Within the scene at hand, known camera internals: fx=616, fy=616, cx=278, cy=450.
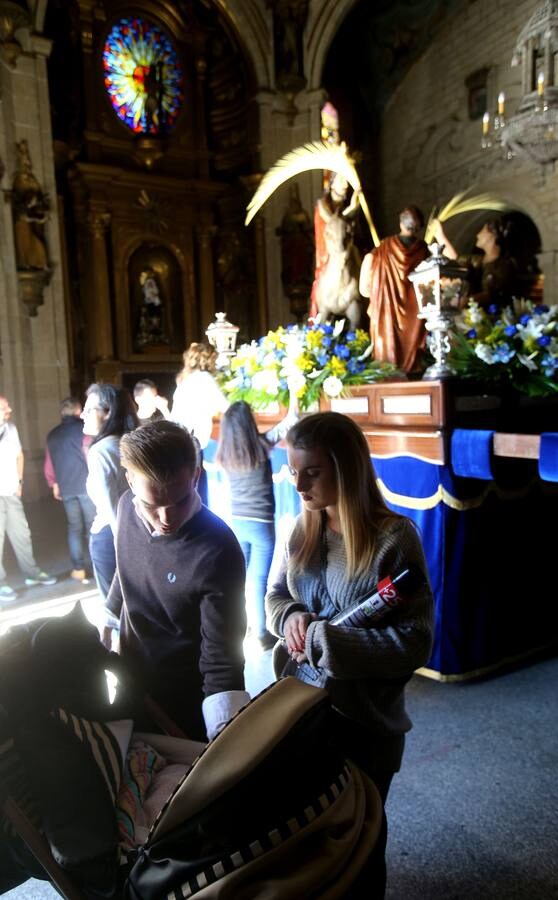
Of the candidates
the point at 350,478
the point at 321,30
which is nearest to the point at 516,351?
the point at 350,478

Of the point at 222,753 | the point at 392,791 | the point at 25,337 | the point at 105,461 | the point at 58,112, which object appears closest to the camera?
the point at 222,753

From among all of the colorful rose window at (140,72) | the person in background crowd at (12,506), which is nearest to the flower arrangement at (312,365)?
the person in background crowd at (12,506)

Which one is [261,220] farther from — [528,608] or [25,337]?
[528,608]

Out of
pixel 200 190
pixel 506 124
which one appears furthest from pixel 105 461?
pixel 200 190

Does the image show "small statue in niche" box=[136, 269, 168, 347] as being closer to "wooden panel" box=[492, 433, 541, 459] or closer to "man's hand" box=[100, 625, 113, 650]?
"wooden panel" box=[492, 433, 541, 459]

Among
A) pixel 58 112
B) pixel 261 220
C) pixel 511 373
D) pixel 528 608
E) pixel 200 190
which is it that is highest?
pixel 58 112

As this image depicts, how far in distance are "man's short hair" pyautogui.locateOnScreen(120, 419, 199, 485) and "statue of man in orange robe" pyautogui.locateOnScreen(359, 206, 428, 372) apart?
2.93m

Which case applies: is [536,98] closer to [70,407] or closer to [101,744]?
[70,407]

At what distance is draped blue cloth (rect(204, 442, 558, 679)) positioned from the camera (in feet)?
10.3

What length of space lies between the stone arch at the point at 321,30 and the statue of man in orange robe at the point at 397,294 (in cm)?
870

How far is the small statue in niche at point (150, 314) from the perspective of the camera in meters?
11.7

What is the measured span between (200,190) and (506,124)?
6.13 metres

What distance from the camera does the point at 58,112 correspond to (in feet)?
35.8

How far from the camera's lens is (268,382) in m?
4.32
